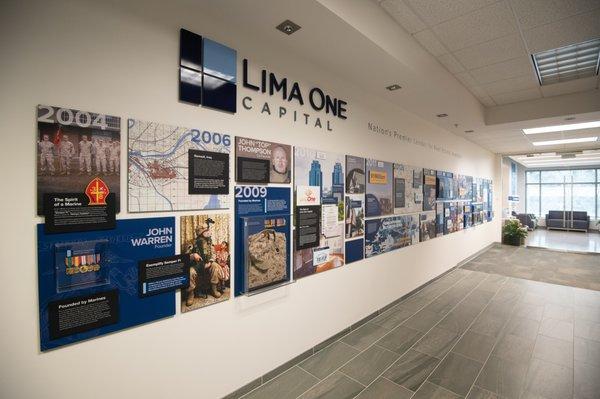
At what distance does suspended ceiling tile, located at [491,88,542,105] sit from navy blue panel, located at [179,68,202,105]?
4922 mm

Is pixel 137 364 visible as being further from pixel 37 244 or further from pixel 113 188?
pixel 113 188

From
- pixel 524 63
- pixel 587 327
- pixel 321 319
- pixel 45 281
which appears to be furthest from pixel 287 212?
pixel 587 327

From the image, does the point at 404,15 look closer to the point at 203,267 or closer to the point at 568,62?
the point at 568,62

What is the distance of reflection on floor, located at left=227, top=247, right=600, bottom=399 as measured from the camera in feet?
7.59

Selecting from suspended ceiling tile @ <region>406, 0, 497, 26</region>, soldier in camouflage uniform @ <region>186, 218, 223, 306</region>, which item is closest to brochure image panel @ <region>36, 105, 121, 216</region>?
soldier in camouflage uniform @ <region>186, 218, 223, 306</region>

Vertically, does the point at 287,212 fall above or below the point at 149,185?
below

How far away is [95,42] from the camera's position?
1.54 m

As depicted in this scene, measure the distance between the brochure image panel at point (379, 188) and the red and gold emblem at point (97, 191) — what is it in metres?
2.61

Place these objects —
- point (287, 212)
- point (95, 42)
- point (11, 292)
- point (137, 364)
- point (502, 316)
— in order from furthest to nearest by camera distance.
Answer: point (502, 316) < point (287, 212) < point (137, 364) < point (95, 42) < point (11, 292)

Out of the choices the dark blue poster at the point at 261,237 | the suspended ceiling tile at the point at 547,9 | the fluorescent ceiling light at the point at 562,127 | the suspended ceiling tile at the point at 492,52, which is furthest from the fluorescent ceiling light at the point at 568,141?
the dark blue poster at the point at 261,237

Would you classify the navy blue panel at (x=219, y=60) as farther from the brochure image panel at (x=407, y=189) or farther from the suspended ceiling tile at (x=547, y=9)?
the brochure image panel at (x=407, y=189)

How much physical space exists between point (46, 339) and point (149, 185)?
0.90 meters

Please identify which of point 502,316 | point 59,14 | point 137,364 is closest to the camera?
point 59,14

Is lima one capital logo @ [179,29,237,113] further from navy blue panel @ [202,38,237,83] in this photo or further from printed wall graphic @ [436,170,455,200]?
printed wall graphic @ [436,170,455,200]
